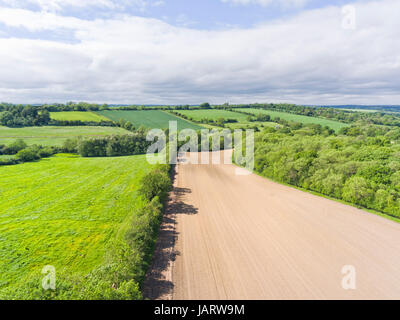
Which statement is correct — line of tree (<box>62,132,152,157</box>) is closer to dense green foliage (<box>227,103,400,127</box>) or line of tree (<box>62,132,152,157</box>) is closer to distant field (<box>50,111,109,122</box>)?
distant field (<box>50,111,109,122</box>)

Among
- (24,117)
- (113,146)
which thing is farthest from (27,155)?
(24,117)

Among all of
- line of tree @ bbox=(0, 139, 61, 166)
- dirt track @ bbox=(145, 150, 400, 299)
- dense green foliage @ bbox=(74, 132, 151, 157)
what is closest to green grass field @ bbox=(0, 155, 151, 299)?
line of tree @ bbox=(0, 139, 61, 166)

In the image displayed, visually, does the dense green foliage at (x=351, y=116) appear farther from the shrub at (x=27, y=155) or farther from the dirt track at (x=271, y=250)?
the shrub at (x=27, y=155)

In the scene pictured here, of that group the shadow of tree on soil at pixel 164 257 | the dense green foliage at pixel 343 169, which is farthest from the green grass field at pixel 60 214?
the dense green foliage at pixel 343 169

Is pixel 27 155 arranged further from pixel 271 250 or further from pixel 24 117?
pixel 271 250
